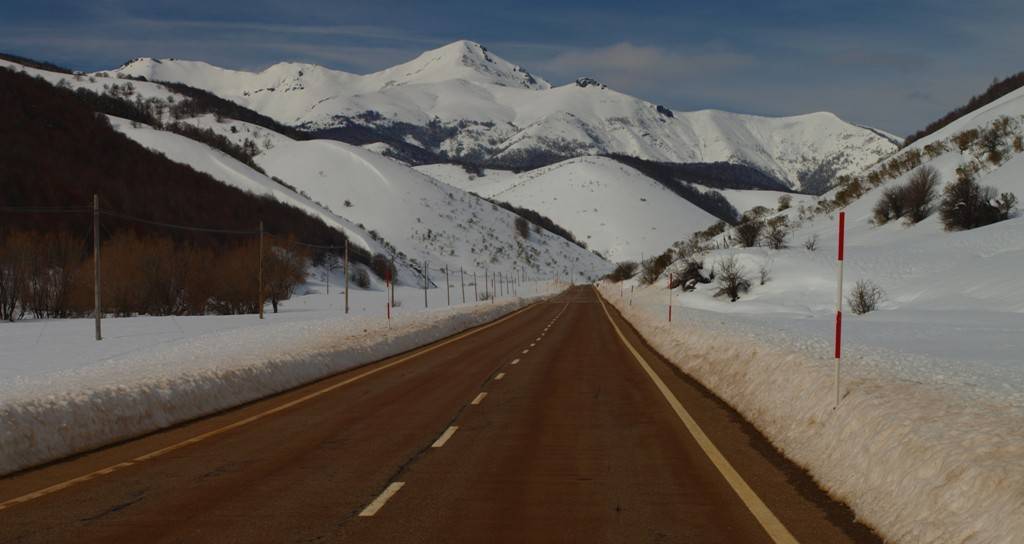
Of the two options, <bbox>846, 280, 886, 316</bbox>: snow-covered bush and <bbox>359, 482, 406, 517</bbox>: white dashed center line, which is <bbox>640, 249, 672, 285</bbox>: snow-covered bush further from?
<bbox>359, 482, 406, 517</bbox>: white dashed center line

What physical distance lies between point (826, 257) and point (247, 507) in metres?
44.5

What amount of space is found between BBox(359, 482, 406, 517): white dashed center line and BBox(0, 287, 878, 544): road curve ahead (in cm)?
4

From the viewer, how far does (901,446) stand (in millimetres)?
7133

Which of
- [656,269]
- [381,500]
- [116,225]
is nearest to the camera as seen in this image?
[381,500]

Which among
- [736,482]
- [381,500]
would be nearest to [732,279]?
[736,482]

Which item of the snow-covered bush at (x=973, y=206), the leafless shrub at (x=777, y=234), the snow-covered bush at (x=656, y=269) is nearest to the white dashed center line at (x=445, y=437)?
the snow-covered bush at (x=973, y=206)

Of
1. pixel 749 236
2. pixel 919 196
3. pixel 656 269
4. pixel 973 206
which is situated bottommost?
pixel 656 269

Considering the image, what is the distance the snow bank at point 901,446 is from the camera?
5.65 m

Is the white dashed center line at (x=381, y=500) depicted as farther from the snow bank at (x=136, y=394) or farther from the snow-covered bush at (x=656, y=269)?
the snow-covered bush at (x=656, y=269)

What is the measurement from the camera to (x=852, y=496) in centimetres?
722

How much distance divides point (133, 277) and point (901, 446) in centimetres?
7147

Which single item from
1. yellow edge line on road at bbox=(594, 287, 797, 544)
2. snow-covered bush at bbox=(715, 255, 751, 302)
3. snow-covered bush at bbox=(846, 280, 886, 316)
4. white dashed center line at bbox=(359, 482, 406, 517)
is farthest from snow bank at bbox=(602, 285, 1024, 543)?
snow-covered bush at bbox=(715, 255, 751, 302)

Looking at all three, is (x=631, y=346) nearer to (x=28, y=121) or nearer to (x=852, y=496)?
(x=852, y=496)

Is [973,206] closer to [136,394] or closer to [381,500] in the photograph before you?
[136,394]
